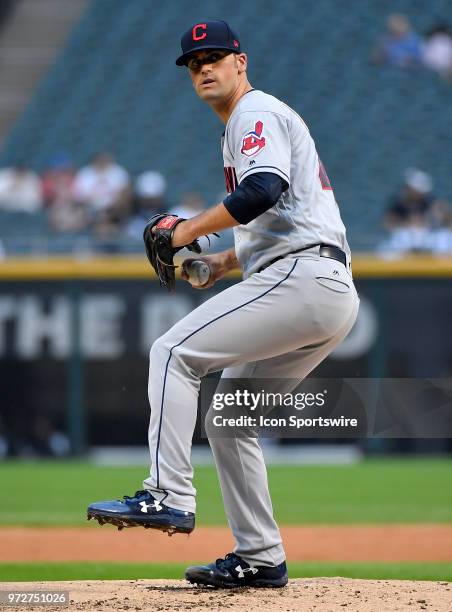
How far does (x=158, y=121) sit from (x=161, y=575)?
908 cm

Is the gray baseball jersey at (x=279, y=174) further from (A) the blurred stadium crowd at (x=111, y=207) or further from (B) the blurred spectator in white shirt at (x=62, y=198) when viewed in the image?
(B) the blurred spectator in white shirt at (x=62, y=198)

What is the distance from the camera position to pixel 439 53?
43.2 feet

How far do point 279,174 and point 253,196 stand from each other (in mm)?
108

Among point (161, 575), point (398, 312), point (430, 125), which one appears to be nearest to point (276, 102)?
point (161, 575)

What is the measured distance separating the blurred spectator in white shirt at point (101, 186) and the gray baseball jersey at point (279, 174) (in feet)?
26.2

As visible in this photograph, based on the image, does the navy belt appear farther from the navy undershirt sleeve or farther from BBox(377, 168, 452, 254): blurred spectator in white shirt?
BBox(377, 168, 452, 254): blurred spectator in white shirt

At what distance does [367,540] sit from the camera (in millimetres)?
6551

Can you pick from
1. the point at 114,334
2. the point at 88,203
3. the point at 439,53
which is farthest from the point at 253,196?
the point at 439,53

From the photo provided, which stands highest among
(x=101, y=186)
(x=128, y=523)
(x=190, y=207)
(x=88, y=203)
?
(x=101, y=186)

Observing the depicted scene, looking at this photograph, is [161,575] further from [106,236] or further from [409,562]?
[106,236]

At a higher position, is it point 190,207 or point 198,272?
point 190,207

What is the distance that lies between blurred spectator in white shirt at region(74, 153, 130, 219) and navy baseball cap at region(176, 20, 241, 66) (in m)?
7.97

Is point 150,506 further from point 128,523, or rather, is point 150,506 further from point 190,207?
point 190,207

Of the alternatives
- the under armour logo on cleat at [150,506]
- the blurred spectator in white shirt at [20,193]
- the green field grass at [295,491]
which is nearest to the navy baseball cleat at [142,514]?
the under armour logo on cleat at [150,506]
